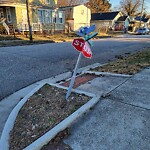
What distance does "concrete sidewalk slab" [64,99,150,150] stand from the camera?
2262 mm

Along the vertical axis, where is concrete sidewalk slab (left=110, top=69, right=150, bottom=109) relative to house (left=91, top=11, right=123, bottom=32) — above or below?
below

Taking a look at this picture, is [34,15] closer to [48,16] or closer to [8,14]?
[48,16]

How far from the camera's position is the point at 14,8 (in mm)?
21000

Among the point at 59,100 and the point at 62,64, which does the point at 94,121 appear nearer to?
the point at 59,100

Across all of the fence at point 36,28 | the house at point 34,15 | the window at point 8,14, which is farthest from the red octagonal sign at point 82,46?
the window at point 8,14

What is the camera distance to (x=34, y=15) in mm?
23328

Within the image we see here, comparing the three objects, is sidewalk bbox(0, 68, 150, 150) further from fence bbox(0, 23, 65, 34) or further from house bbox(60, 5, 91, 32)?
house bbox(60, 5, 91, 32)

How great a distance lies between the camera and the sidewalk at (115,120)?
2.29 metres

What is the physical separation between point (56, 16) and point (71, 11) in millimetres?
7200

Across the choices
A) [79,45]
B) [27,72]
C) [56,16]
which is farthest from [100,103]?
[56,16]

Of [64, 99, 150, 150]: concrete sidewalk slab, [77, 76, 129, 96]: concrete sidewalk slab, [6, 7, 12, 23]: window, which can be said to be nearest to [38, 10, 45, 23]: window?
[6, 7, 12, 23]: window

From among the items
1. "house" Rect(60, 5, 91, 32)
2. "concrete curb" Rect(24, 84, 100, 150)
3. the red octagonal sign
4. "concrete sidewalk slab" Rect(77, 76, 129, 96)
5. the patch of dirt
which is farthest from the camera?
"house" Rect(60, 5, 91, 32)

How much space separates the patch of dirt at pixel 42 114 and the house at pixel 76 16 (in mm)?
29701

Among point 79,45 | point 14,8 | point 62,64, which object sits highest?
point 14,8
